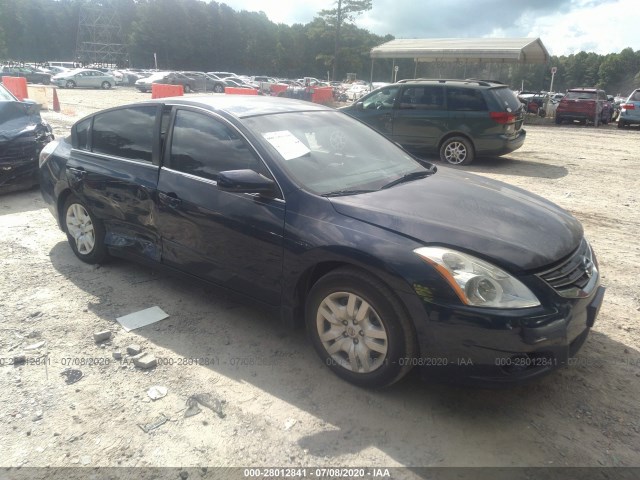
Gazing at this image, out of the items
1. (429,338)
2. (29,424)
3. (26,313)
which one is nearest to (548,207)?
(429,338)

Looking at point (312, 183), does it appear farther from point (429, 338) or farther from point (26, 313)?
point (26, 313)

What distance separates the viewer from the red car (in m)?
20.3

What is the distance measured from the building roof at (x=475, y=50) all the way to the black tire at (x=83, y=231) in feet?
77.5

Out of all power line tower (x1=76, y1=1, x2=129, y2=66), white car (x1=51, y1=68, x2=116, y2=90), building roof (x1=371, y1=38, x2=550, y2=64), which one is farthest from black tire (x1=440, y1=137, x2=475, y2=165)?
power line tower (x1=76, y1=1, x2=129, y2=66)

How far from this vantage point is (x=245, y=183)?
3014 mm

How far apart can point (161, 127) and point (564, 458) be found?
11.5ft

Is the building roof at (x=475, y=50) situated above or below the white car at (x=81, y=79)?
above

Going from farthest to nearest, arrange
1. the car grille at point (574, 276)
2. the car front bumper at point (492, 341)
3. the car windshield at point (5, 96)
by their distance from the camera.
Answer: the car windshield at point (5, 96)
the car grille at point (574, 276)
the car front bumper at point (492, 341)

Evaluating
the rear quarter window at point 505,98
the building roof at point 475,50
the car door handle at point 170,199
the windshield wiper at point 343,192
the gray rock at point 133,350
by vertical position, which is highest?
the building roof at point 475,50

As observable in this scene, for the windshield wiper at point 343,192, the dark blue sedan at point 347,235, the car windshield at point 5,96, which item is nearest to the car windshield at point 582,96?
the dark blue sedan at point 347,235

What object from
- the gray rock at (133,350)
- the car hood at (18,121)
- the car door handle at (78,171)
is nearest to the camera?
the gray rock at (133,350)

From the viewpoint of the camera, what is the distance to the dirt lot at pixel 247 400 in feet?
7.97

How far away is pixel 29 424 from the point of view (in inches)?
103

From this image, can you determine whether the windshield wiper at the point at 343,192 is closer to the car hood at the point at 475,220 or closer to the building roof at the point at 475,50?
the car hood at the point at 475,220
